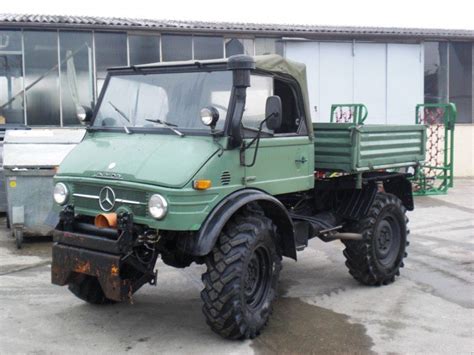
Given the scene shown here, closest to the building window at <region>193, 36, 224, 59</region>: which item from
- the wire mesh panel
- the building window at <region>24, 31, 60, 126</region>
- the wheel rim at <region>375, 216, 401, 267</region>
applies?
the building window at <region>24, 31, 60, 126</region>

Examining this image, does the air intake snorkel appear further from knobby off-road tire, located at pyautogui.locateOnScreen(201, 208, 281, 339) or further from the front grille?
the front grille

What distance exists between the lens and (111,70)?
6098 millimetres

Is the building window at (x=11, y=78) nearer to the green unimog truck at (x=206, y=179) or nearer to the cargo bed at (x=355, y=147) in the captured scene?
the green unimog truck at (x=206, y=179)

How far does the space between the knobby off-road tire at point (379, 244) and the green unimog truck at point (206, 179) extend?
0.08 metres

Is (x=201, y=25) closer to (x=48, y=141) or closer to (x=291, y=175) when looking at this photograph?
(x=48, y=141)

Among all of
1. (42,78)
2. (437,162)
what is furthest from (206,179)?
(437,162)

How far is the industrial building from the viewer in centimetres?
1477

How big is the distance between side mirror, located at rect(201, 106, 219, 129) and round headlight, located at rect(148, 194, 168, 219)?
0.77 m

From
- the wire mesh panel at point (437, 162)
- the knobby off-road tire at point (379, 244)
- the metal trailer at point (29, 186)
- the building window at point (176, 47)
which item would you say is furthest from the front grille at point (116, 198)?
the building window at point (176, 47)

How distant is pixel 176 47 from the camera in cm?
1581

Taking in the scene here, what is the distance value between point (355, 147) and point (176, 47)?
10447 mm

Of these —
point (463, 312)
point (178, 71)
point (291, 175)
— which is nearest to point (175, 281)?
point (291, 175)

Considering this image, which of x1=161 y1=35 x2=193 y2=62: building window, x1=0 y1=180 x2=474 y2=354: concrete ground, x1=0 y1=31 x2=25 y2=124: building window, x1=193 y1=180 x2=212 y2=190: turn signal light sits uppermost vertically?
x1=161 y1=35 x2=193 y2=62: building window

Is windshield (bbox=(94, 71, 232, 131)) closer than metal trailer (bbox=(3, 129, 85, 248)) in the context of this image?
Yes
